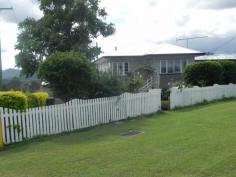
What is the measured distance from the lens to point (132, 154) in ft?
32.1

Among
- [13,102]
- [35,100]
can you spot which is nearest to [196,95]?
[35,100]

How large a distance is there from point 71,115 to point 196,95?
11448 mm

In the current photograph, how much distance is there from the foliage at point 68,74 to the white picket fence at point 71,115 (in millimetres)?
1025

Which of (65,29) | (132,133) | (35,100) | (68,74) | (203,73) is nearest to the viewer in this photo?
(132,133)

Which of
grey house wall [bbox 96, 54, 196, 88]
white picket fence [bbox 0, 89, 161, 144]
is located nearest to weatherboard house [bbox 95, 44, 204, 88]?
grey house wall [bbox 96, 54, 196, 88]

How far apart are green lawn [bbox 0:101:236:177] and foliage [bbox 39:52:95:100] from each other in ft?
9.32

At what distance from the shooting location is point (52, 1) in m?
39.1

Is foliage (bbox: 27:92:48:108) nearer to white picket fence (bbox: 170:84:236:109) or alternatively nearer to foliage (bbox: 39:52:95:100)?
foliage (bbox: 39:52:95:100)

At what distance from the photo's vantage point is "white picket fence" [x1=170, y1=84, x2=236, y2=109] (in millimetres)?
22641

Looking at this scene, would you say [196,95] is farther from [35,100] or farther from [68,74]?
[35,100]

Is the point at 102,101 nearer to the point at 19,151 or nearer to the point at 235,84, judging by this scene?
the point at 19,151

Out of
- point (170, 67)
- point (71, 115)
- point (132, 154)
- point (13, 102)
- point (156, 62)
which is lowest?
point (132, 154)

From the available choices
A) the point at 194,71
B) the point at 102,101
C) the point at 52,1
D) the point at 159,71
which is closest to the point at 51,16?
the point at 52,1

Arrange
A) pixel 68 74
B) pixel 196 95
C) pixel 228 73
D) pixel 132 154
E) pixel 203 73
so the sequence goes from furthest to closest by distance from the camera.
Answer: pixel 228 73 → pixel 203 73 → pixel 196 95 → pixel 68 74 → pixel 132 154
